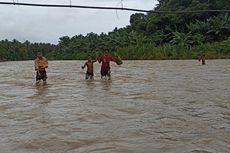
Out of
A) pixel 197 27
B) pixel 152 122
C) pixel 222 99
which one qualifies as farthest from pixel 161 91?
pixel 197 27

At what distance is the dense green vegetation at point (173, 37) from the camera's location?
42531mm

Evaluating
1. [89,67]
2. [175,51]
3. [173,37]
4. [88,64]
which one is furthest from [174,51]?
[88,64]

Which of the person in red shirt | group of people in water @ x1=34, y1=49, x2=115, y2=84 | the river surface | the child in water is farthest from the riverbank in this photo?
the river surface

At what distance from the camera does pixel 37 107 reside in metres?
10.6

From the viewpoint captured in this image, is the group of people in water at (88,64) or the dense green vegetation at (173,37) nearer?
the group of people in water at (88,64)

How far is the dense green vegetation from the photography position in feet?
140

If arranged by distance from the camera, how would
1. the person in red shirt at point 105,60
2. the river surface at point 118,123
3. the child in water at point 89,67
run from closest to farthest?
1. the river surface at point 118,123
2. the person in red shirt at point 105,60
3. the child in water at point 89,67

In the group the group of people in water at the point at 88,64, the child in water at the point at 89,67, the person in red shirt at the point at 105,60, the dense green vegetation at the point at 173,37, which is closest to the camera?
the group of people in water at the point at 88,64

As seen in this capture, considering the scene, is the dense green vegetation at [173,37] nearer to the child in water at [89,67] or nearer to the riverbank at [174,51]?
the riverbank at [174,51]

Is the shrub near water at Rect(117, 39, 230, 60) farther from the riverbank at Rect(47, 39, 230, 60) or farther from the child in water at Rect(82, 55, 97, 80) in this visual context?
the child in water at Rect(82, 55, 97, 80)

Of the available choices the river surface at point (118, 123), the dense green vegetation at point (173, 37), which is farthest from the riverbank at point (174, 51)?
the river surface at point (118, 123)

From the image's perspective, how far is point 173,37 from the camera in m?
46.8

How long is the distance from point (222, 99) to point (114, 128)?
451 centimetres

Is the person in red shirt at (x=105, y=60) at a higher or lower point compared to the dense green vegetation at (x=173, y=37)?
lower
